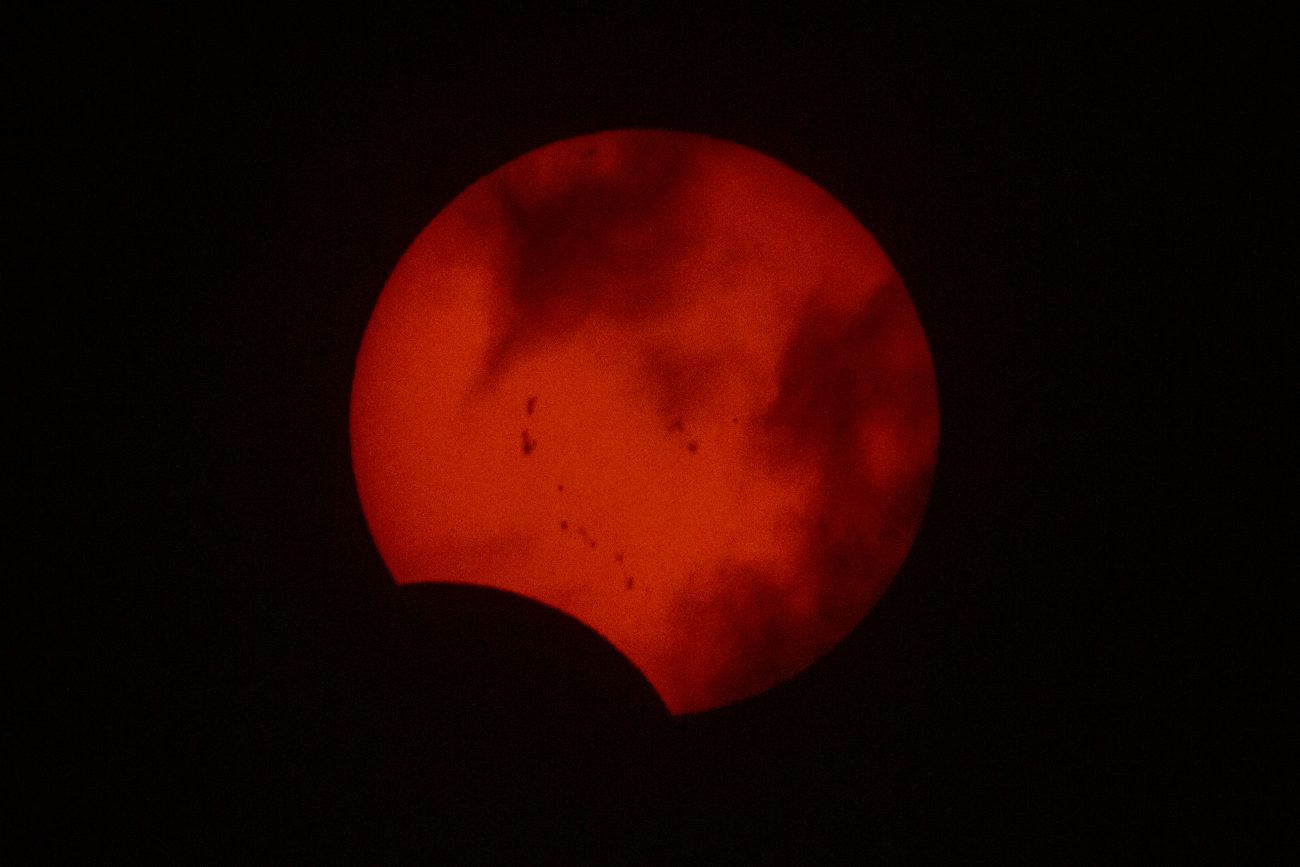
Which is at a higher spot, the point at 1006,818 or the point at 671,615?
the point at 671,615

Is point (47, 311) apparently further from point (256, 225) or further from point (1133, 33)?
point (1133, 33)

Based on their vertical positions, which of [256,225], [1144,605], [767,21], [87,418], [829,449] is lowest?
[1144,605]

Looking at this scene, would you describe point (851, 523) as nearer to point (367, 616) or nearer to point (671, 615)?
point (671, 615)

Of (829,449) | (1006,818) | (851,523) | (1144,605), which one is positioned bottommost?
(1006,818)

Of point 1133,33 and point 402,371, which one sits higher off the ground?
point 1133,33

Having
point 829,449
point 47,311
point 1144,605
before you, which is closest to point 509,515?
point 829,449

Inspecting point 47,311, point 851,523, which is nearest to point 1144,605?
point 851,523
